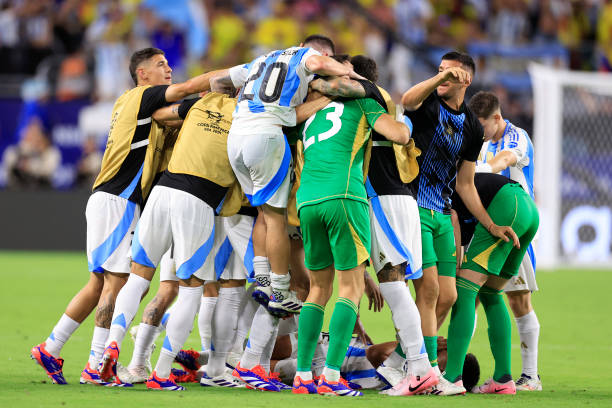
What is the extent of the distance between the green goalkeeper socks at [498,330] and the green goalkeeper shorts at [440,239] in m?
0.40

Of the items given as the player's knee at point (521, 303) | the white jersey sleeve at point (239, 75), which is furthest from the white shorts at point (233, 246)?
the player's knee at point (521, 303)

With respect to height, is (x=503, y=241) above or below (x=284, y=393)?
above

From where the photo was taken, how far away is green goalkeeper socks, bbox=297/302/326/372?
216 inches

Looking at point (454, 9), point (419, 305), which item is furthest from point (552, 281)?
point (419, 305)

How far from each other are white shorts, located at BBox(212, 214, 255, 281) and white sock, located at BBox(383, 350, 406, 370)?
3.43 ft

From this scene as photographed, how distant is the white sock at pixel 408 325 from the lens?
5.53 metres

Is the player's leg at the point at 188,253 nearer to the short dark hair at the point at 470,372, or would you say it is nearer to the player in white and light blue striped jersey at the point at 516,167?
the short dark hair at the point at 470,372

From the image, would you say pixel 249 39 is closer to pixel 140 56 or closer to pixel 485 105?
pixel 140 56

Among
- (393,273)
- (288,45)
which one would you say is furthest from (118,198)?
(288,45)

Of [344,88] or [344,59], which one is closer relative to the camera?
[344,88]

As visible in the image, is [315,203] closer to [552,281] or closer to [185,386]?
[185,386]

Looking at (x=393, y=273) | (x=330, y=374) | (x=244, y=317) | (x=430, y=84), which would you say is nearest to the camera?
(x=330, y=374)

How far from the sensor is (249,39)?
17969 mm

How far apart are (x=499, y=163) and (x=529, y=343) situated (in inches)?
49.8
